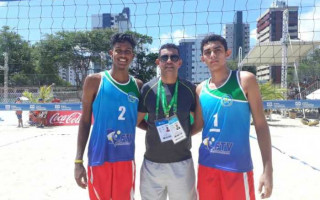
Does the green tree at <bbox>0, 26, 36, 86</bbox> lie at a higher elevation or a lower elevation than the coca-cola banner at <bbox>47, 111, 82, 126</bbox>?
higher

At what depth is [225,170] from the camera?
6.18ft

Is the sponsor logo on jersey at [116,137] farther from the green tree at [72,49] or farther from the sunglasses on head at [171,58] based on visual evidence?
the green tree at [72,49]

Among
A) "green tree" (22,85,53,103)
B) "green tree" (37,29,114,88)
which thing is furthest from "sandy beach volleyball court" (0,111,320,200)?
"green tree" (37,29,114,88)

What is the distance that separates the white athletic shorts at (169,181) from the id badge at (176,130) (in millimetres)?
169

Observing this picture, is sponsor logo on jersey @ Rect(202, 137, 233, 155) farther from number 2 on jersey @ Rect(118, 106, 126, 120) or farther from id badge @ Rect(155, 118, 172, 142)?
number 2 on jersey @ Rect(118, 106, 126, 120)

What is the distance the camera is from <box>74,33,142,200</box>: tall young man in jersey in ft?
6.59

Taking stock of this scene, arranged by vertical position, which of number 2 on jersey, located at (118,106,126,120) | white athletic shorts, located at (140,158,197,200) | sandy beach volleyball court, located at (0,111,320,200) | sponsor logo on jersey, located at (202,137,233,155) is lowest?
sandy beach volleyball court, located at (0,111,320,200)

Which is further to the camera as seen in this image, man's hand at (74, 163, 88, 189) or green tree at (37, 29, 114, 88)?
green tree at (37, 29, 114, 88)

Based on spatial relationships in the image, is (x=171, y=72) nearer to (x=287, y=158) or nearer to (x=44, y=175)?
(x=44, y=175)

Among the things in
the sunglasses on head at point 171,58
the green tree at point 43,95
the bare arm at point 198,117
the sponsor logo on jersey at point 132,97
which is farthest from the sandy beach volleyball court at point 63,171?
the green tree at point 43,95

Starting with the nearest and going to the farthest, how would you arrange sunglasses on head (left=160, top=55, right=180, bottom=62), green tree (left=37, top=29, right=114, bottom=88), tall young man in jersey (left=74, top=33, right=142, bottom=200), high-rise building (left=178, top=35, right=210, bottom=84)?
1. tall young man in jersey (left=74, top=33, right=142, bottom=200)
2. sunglasses on head (left=160, top=55, right=180, bottom=62)
3. high-rise building (left=178, top=35, right=210, bottom=84)
4. green tree (left=37, top=29, right=114, bottom=88)

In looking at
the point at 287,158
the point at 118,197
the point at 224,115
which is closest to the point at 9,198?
the point at 118,197

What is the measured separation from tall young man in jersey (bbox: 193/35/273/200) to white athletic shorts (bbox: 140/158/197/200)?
136mm

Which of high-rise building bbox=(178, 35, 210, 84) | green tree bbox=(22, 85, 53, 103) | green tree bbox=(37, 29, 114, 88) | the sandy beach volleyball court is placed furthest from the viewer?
green tree bbox=(37, 29, 114, 88)
